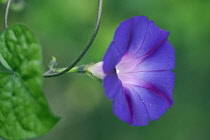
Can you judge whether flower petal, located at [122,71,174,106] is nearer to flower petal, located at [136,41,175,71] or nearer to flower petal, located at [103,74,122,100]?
flower petal, located at [136,41,175,71]

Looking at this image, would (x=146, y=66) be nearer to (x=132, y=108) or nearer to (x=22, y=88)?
(x=132, y=108)

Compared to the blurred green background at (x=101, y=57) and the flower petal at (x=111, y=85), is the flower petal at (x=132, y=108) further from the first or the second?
the blurred green background at (x=101, y=57)

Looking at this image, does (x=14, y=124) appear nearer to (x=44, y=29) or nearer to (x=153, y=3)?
(x=44, y=29)

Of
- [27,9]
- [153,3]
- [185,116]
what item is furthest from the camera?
[185,116]

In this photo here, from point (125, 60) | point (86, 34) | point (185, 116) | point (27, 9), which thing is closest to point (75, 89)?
point (86, 34)

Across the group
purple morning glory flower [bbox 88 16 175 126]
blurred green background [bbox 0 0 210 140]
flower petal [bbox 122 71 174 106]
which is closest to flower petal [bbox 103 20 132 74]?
purple morning glory flower [bbox 88 16 175 126]

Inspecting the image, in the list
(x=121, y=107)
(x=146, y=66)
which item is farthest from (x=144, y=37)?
(x=121, y=107)
